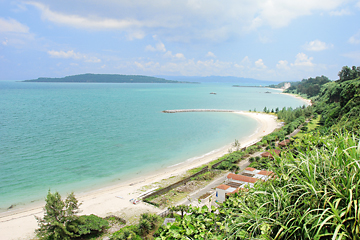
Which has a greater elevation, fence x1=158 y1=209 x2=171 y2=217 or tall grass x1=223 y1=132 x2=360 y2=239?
tall grass x1=223 y1=132 x2=360 y2=239

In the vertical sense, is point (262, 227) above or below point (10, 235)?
above

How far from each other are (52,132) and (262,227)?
52.1 m

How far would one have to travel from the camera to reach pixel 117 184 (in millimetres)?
25156

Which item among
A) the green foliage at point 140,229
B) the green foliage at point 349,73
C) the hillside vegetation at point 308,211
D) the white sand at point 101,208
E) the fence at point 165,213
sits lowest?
the white sand at point 101,208

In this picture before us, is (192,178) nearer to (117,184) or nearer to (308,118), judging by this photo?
(117,184)

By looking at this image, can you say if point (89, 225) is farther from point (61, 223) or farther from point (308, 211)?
point (308, 211)

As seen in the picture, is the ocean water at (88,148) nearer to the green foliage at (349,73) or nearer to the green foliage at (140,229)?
the green foliage at (140,229)

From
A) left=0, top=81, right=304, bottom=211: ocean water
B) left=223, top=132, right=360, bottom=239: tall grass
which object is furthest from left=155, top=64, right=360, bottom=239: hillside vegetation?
left=0, top=81, right=304, bottom=211: ocean water

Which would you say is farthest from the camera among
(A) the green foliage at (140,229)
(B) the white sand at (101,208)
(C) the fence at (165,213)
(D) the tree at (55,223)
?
(B) the white sand at (101,208)

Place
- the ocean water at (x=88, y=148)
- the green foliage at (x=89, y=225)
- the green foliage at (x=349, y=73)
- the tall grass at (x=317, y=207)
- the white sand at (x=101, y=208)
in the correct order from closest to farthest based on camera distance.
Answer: the tall grass at (x=317, y=207)
the green foliage at (x=89, y=225)
the white sand at (x=101, y=208)
the ocean water at (x=88, y=148)
the green foliage at (x=349, y=73)

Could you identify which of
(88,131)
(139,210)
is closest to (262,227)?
(139,210)

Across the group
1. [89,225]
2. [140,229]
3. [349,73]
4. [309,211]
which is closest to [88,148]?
[89,225]

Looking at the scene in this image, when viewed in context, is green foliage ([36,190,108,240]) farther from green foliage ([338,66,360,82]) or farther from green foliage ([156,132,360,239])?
green foliage ([338,66,360,82])

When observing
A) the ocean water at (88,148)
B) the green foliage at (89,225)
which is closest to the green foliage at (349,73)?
the ocean water at (88,148)
